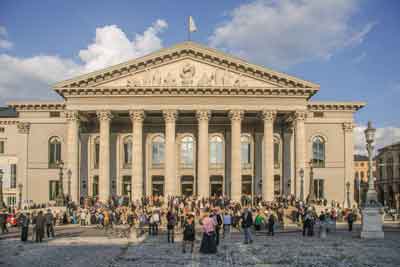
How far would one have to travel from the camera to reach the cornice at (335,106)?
5447 centimetres

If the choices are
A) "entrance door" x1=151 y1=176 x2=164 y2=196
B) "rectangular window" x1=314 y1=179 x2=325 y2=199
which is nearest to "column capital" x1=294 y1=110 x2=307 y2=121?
"rectangular window" x1=314 y1=179 x2=325 y2=199

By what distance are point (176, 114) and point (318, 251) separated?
98.0 ft

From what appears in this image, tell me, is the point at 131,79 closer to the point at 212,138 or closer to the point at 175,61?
the point at 175,61

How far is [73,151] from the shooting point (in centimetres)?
4747

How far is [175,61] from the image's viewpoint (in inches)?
1873

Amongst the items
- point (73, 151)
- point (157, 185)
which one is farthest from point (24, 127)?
point (157, 185)

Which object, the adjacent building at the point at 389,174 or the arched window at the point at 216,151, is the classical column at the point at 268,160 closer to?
the arched window at the point at 216,151

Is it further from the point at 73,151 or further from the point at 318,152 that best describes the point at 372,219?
the point at 73,151

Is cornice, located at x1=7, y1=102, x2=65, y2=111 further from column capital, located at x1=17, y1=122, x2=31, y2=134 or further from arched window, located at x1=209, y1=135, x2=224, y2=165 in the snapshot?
arched window, located at x1=209, y1=135, x2=224, y2=165

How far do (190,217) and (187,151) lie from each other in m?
34.3

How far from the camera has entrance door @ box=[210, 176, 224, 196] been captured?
53938mm

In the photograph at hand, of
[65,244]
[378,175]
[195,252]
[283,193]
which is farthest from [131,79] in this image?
[378,175]

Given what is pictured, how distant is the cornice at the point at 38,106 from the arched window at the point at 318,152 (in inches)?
1193

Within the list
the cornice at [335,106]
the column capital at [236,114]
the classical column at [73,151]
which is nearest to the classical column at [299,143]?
the column capital at [236,114]
